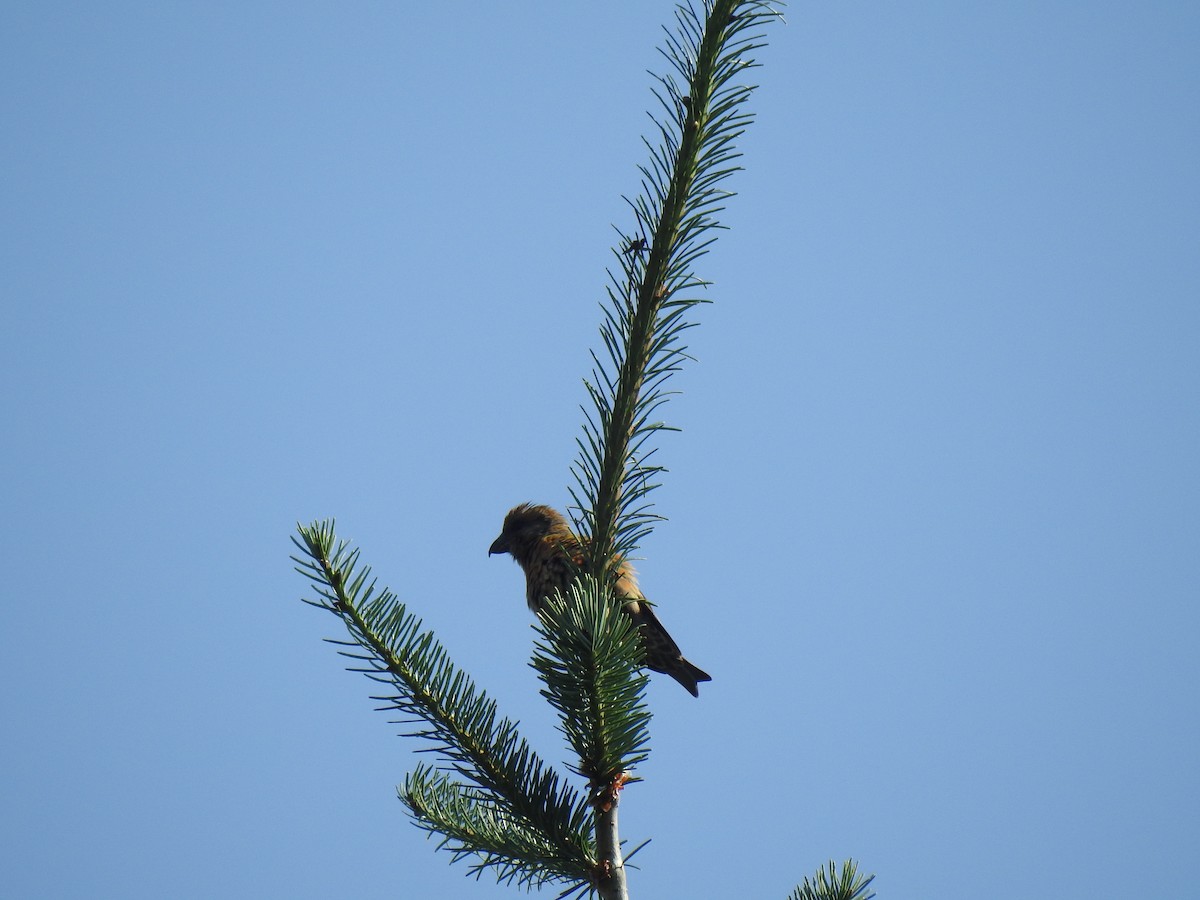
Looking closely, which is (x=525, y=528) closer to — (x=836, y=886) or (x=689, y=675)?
(x=689, y=675)

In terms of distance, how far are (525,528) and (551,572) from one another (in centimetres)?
70

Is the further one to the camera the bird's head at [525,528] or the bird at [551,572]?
the bird's head at [525,528]

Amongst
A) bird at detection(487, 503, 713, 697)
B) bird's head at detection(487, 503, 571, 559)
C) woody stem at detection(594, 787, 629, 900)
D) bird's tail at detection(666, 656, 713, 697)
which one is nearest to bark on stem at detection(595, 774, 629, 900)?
woody stem at detection(594, 787, 629, 900)

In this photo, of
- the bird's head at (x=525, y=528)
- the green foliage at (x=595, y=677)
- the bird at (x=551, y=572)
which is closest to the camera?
the green foliage at (x=595, y=677)

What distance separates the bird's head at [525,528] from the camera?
5383 millimetres

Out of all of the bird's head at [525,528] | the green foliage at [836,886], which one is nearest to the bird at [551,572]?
the bird's head at [525,528]

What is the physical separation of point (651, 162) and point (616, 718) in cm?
123

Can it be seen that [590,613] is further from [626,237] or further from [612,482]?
[626,237]

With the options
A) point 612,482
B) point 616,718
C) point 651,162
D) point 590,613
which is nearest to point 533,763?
point 616,718

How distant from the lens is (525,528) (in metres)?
5.54

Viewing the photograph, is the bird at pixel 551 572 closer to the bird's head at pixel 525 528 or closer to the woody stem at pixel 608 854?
the bird's head at pixel 525 528

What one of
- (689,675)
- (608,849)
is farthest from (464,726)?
(689,675)

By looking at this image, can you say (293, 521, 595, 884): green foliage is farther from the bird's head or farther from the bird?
the bird's head

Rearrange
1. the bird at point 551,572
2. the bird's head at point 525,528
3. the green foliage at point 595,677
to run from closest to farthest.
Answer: the green foliage at point 595,677
the bird at point 551,572
the bird's head at point 525,528
